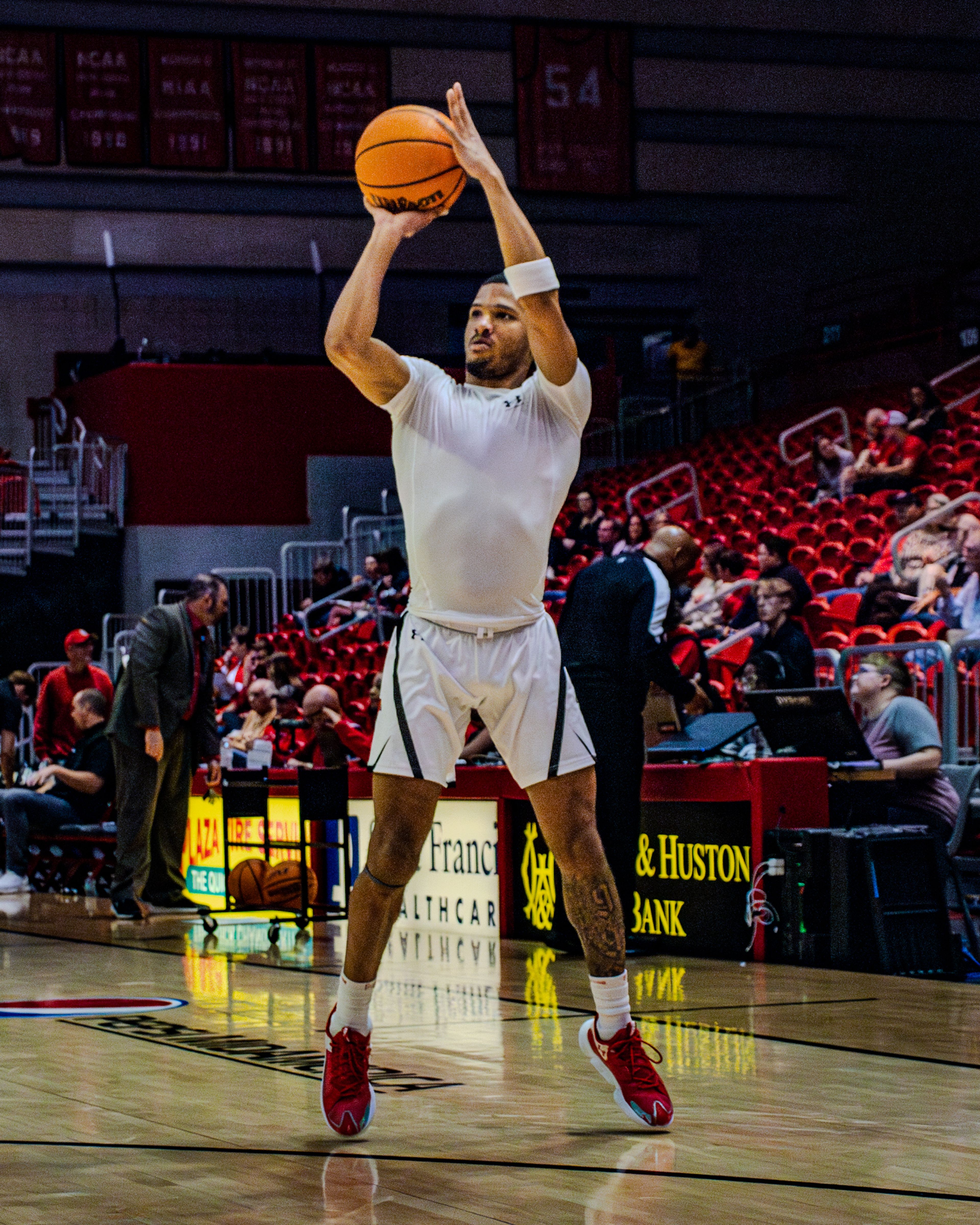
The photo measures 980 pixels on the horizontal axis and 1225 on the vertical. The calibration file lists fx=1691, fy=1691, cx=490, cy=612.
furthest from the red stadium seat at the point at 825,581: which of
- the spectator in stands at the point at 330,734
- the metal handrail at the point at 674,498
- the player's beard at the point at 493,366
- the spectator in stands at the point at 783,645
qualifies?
the player's beard at the point at 493,366

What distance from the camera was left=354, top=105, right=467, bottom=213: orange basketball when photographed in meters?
3.87

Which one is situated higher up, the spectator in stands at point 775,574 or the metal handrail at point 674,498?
the metal handrail at point 674,498

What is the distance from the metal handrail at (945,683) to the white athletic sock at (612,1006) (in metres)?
4.29

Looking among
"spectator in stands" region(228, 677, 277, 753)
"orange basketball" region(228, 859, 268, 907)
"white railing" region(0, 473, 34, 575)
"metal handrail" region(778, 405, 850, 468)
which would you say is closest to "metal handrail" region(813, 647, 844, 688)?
"orange basketball" region(228, 859, 268, 907)

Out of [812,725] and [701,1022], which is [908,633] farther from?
[701,1022]

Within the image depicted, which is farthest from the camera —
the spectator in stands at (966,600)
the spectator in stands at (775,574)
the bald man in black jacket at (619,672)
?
the spectator in stands at (775,574)

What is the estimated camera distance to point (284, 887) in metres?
8.84

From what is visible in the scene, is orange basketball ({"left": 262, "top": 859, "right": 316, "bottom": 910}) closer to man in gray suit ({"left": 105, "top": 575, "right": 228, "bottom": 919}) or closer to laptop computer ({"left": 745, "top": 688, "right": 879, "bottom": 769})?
man in gray suit ({"left": 105, "top": 575, "right": 228, "bottom": 919})

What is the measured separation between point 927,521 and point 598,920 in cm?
862

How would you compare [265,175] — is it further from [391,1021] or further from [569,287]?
[391,1021]

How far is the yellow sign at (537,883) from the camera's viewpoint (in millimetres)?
7711

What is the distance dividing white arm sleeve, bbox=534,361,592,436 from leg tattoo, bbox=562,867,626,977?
1.04 meters

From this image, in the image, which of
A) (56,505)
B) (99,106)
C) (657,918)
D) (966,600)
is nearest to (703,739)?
(657,918)

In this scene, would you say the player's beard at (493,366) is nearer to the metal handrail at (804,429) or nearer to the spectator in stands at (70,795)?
the spectator in stands at (70,795)
